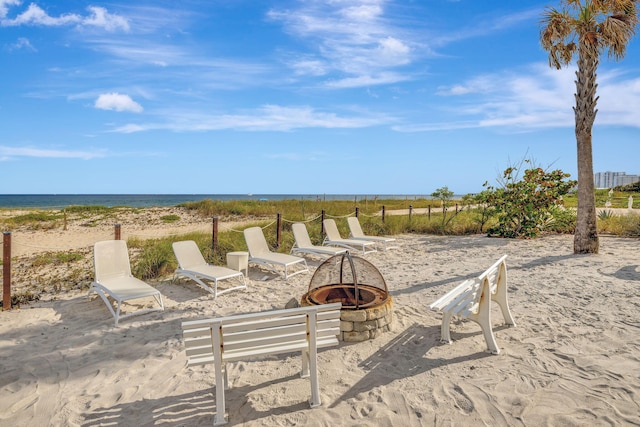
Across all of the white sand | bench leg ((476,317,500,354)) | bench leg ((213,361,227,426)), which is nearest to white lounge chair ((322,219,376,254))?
the white sand

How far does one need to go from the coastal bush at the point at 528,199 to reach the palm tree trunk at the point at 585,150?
2.29 metres

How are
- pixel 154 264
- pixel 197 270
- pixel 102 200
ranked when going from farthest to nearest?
1. pixel 102 200
2. pixel 154 264
3. pixel 197 270

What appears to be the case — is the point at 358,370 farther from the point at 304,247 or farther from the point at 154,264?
the point at 304,247

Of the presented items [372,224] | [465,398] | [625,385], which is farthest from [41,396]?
[372,224]

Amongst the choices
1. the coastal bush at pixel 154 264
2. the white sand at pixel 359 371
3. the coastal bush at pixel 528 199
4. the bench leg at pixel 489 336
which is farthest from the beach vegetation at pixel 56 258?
the coastal bush at pixel 528 199

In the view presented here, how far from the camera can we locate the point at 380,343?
14.3ft

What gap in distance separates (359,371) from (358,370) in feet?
0.07

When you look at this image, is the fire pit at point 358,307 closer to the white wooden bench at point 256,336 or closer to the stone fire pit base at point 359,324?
the stone fire pit base at point 359,324

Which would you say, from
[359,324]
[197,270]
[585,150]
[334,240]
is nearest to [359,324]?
[359,324]

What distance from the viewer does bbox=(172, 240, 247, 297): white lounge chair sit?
632 centimetres

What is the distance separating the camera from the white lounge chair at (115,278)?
5461 millimetres

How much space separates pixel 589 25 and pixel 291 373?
33.8 feet

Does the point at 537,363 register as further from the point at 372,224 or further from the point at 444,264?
the point at 372,224

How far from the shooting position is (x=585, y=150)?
948 centimetres
